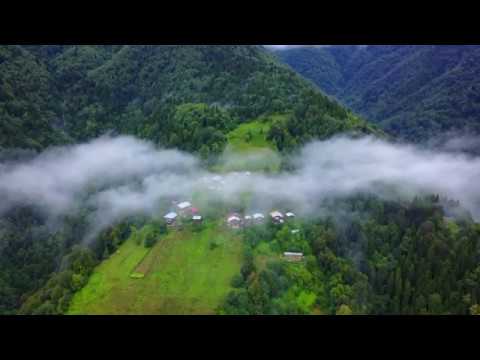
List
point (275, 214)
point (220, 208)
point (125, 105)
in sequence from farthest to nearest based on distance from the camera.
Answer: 1. point (125, 105)
2. point (220, 208)
3. point (275, 214)

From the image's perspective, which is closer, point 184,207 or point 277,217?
point 277,217

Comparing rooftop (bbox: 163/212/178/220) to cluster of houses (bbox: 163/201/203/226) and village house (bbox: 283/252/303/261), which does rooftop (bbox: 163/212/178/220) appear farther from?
village house (bbox: 283/252/303/261)

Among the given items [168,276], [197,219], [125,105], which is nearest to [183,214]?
[197,219]

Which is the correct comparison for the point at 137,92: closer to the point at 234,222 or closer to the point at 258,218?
the point at 234,222

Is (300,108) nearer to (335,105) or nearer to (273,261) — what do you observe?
(335,105)

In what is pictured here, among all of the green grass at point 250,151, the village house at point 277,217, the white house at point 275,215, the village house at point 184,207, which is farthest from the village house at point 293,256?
the green grass at point 250,151

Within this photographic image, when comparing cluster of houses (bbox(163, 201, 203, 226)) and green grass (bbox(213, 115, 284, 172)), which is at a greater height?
green grass (bbox(213, 115, 284, 172))

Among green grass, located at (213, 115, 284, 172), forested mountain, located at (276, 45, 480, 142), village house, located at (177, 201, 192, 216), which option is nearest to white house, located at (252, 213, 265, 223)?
village house, located at (177, 201, 192, 216)
